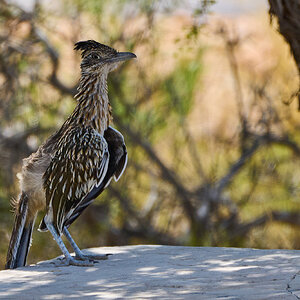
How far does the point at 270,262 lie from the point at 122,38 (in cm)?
477

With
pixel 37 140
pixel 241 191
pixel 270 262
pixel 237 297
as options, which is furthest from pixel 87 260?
pixel 241 191

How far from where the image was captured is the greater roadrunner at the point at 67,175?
5355 mm

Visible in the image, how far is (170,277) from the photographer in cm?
435

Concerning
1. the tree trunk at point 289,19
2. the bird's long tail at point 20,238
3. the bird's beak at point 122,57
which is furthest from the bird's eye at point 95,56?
the tree trunk at point 289,19

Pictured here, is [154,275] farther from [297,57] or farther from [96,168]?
[297,57]

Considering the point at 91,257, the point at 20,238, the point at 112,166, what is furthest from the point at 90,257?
the point at 112,166

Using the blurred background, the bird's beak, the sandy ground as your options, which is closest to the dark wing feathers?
the sandy ground

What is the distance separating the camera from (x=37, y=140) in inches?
341

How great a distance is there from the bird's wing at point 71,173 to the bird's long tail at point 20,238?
227 millimetres

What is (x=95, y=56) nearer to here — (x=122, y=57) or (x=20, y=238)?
(x=122, y=57)

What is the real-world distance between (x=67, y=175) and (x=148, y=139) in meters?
3.96

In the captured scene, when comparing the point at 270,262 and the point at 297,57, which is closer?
the point at 270,262

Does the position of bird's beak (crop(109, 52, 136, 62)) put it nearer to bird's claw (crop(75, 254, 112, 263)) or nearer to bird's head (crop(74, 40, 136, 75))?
bird's head (crop(74, 40, 136, 75))

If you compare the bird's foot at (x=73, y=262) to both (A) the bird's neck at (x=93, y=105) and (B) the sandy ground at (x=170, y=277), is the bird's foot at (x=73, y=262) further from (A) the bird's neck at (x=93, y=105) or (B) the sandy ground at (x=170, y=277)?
(A) the bird's neck at (x=93, y=105)
